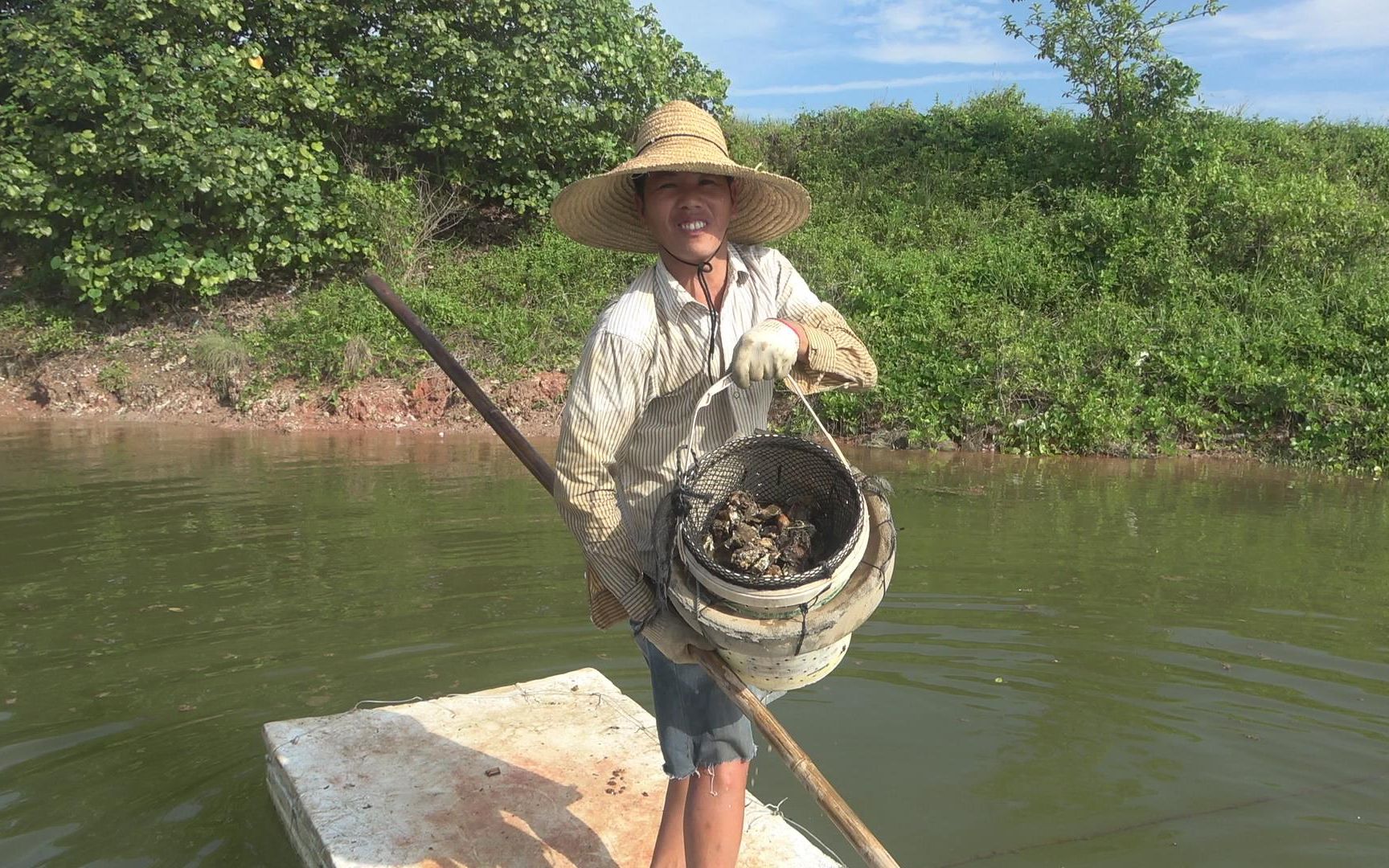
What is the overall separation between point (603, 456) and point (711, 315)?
335mm

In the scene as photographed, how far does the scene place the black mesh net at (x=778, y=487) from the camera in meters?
1.90

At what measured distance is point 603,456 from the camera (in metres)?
2.00

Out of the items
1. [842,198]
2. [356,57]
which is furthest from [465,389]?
[842,198]

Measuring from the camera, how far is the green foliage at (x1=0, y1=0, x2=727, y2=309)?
9.42 metres

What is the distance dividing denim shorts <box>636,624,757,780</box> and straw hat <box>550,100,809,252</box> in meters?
0.88

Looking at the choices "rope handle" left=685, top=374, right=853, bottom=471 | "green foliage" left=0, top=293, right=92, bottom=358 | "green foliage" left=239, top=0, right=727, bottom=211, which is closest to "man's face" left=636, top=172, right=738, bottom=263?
"rope handle" left=685, top=374, right=853, bottom=471

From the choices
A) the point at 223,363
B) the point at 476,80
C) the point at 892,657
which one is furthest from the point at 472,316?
the point at 892,657

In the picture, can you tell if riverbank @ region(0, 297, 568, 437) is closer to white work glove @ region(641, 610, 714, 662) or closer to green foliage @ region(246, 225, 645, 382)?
green foliage @ region(246, 225, 645, 382)

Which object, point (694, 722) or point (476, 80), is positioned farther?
point (476, 80)

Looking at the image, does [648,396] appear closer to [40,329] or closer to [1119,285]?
[1119,285]

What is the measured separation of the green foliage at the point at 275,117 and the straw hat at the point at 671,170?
27.5 ft

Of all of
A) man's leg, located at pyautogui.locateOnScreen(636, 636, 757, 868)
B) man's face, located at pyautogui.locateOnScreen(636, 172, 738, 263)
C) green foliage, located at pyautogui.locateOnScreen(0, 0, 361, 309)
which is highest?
green foliage, located at pyautogui.locateOnScreen(0, 0, 361, 309)

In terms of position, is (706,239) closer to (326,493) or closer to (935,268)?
(326,493)

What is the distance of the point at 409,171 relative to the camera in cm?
1212
